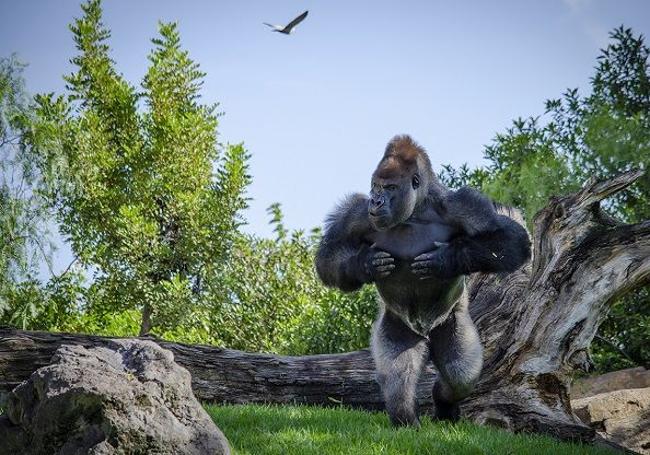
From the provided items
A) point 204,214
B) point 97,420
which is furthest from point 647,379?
point 204,214

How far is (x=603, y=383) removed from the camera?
762cm

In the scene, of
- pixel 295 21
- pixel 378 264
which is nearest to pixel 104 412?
pixel 378 264

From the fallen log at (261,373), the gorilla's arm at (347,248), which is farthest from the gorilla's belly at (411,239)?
the fallen log at (261,373)

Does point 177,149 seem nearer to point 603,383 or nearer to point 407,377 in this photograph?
point 603,383

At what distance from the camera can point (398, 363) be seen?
186 inches

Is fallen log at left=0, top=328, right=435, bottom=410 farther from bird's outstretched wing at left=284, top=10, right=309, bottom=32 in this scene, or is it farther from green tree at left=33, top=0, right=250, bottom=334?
green tree at left=33, top=0, right=250, bottom=334

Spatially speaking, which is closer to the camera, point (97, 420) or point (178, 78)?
point (97, 420)

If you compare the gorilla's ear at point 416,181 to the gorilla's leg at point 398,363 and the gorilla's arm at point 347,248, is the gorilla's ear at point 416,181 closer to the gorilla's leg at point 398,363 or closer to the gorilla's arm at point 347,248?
the gorilla's arm at point 347,248

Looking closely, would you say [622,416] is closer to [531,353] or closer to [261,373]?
[531,353]

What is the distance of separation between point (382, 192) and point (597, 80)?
21.0ft

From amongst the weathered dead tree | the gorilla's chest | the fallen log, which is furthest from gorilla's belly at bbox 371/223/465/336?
the fallen log

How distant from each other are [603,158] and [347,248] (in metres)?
5.30

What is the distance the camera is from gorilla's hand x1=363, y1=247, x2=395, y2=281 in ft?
15.2

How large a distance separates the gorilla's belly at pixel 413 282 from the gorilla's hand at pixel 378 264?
0.13m
